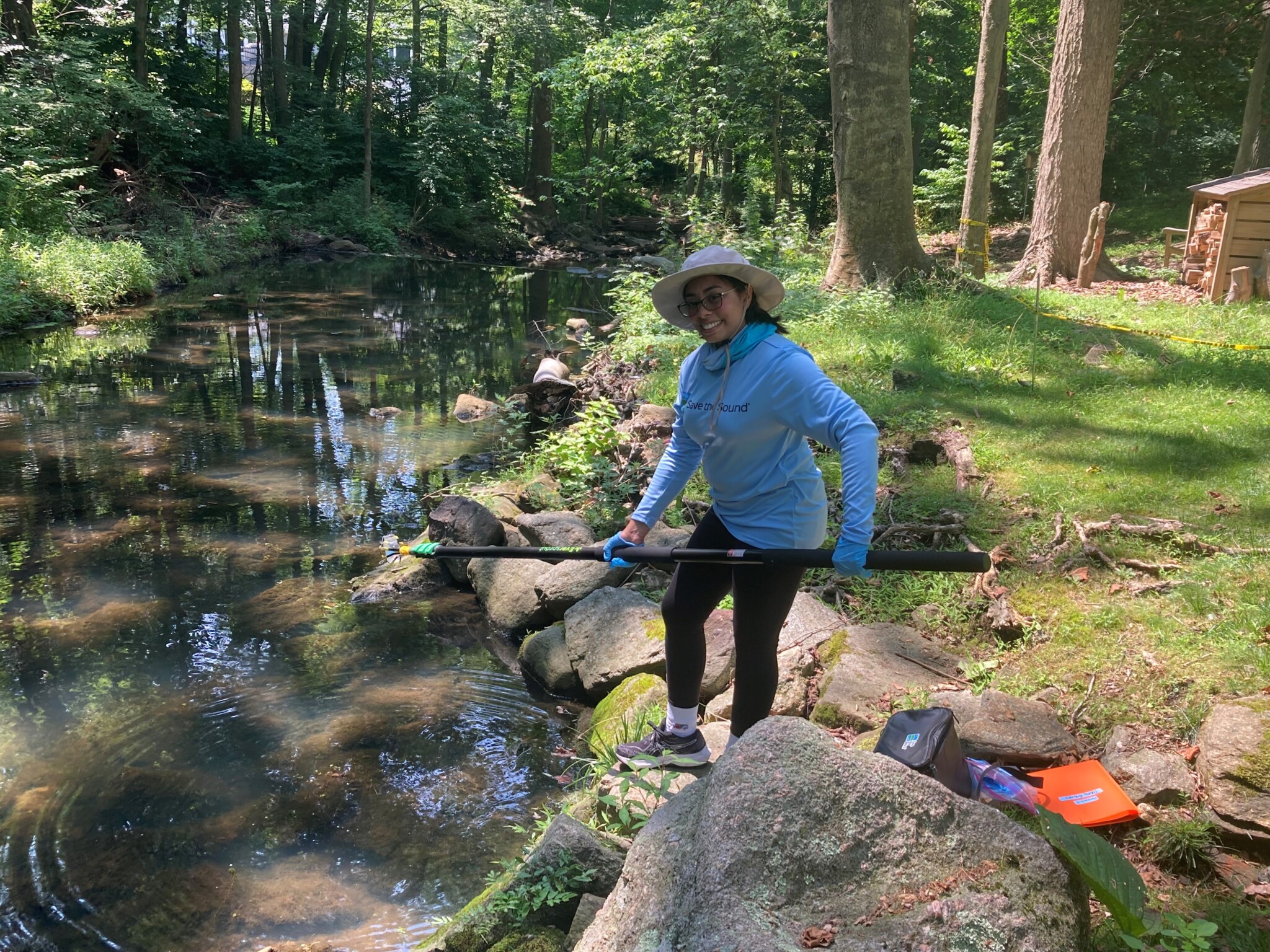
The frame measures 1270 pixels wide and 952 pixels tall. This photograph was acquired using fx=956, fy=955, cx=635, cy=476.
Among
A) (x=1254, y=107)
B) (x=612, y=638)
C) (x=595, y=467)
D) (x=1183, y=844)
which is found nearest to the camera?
(x=1183, y=844)

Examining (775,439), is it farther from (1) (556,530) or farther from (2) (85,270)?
(2) (85,270)

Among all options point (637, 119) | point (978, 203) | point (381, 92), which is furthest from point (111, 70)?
point (978, 203)

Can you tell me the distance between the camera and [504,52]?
34938 millimetres

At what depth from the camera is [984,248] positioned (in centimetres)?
1523

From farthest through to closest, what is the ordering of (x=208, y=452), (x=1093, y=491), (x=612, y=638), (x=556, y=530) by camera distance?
1. (x=208, y=452)
2. (x=556, y=530)
3. (x=1093, y=491)
4. (x=612, y=638)

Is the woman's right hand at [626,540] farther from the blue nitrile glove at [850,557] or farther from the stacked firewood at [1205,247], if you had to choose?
the stacked firewood at [1205,247]

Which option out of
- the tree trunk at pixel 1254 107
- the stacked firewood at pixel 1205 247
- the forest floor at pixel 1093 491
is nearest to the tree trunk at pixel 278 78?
the tree trunk at pixel 1254 107

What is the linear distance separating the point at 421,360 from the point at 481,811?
11949 millimetres

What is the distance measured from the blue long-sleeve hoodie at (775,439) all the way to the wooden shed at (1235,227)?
1009 cm

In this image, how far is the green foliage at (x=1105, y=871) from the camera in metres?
2.34

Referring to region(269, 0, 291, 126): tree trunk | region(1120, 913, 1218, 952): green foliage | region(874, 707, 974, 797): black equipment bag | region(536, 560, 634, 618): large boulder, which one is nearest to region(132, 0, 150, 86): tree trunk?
region(269, 0, 291, 126): tree trunk

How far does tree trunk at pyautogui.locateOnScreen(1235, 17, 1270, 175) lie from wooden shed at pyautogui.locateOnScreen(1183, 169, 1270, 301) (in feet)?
27.2

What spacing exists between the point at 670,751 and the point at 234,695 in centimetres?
296

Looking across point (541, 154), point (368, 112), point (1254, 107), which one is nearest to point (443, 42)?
point (541, 154)
